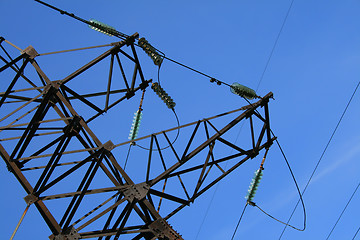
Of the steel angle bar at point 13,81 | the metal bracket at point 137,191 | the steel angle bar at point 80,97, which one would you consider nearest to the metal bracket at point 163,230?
the metal bracket at point 137,191

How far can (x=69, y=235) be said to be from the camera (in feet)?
42.0

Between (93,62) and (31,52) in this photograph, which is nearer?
(93,62)

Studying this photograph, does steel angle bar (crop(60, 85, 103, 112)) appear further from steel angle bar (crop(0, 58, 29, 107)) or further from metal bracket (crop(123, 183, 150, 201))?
metal bracket (crop(123, 183, 150, 201))

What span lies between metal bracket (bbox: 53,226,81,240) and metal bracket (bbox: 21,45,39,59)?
5412mm

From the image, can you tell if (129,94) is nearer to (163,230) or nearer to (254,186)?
(254,186)

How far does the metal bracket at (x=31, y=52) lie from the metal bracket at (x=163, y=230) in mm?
6043

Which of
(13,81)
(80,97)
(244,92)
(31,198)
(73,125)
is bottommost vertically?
(31,198)

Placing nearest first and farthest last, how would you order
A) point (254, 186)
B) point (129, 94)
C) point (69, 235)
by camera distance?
point (69, 235)
point (254, 186)
point (129, 94)

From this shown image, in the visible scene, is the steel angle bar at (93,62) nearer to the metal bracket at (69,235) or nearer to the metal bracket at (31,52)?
the metal bracket at (31,52)

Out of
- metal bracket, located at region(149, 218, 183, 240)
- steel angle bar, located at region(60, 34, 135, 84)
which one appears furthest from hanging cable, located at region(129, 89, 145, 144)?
metal bracket, located at region(149, 218, 183, 240)

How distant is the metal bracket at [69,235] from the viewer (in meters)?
12.7

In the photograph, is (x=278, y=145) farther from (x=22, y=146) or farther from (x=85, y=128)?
(x=22, y=146)

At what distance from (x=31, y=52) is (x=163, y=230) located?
649cm

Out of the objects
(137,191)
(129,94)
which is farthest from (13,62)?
(137,191)
